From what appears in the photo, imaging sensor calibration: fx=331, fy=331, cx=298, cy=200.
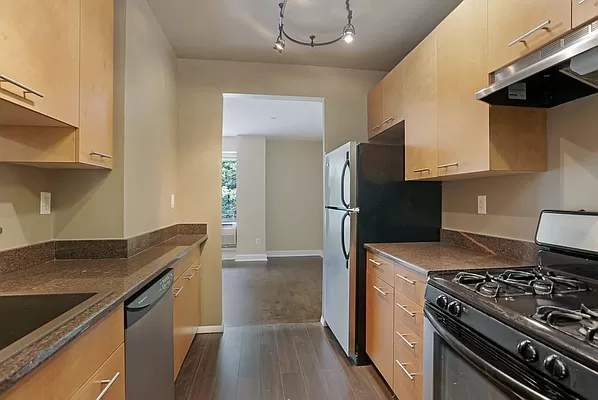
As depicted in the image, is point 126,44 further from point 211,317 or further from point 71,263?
point 211,317

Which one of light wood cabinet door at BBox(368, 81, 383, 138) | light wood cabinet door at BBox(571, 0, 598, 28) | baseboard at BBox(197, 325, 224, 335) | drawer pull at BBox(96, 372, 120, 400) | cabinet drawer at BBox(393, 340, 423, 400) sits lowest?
baseboard at BBox(197, 325, 224, 335)

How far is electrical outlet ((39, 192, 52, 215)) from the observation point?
173 cm

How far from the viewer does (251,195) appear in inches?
264

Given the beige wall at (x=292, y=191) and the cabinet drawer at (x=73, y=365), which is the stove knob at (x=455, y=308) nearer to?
the cabinet drawer at (x=73, y=365)

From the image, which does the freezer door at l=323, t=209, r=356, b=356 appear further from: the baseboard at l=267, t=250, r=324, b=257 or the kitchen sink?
the baseboard at l=267, t=250, r=324, b=257

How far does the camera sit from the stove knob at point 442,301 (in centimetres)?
135

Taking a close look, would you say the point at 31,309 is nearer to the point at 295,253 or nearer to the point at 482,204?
the point at 482,204

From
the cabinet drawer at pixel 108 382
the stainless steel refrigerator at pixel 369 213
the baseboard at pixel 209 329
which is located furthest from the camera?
the baseboard at pixel 209 329

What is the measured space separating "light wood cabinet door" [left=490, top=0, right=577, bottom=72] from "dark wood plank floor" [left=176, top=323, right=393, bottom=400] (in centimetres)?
202

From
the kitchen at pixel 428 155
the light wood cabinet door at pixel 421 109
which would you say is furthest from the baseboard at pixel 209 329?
the light wood cabinet door at pixel 421 109

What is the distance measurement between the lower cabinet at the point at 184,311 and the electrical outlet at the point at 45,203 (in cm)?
79

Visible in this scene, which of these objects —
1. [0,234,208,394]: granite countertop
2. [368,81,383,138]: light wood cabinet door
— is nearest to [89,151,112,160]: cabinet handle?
[0,234,208,394]: granite countertop

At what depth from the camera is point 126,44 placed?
6.36 ft

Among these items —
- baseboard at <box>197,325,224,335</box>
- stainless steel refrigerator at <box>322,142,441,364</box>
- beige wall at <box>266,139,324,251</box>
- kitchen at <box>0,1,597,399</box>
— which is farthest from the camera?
beige wall at <box>266,139,324,251</box>
